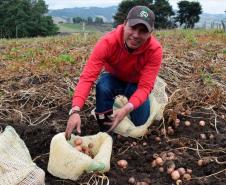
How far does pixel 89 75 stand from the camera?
3.16 m

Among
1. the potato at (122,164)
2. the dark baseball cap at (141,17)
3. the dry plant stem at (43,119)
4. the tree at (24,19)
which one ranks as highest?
the dark baseball cap at (141,17)

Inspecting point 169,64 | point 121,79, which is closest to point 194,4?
point 169,64

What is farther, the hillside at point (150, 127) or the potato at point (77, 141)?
the potato at point (77, 141)

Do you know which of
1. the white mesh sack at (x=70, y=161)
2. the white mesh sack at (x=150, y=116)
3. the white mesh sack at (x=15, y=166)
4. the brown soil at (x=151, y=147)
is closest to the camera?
the white mesh sack at (x=15, y=166)

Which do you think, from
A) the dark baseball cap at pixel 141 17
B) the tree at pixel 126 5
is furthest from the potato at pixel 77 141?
the tree at pixel 126 5

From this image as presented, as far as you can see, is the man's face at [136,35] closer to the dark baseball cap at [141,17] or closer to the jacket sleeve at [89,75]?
the dark baseball cap at [141,17]

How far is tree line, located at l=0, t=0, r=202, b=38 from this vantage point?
3170 cm

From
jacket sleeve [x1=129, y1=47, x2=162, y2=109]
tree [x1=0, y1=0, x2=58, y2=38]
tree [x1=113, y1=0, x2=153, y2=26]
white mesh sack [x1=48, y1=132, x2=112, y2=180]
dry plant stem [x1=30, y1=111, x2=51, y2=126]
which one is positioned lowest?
tree [x1=0, y1=0, x2=58, y2=38]

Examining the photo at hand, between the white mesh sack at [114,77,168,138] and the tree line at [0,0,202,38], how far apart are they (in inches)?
1027

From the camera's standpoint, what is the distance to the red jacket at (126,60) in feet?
10.6

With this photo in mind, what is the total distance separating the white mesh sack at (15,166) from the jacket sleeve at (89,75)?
1.51ft

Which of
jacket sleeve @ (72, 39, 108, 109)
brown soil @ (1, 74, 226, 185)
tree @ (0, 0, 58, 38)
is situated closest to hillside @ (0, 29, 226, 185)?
brown soil @ (1, 74, 226, 185)

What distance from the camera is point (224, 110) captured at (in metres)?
4.26

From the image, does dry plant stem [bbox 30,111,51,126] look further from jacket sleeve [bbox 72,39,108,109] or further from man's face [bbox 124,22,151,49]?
man's face [bbox 124,22,151,49]
